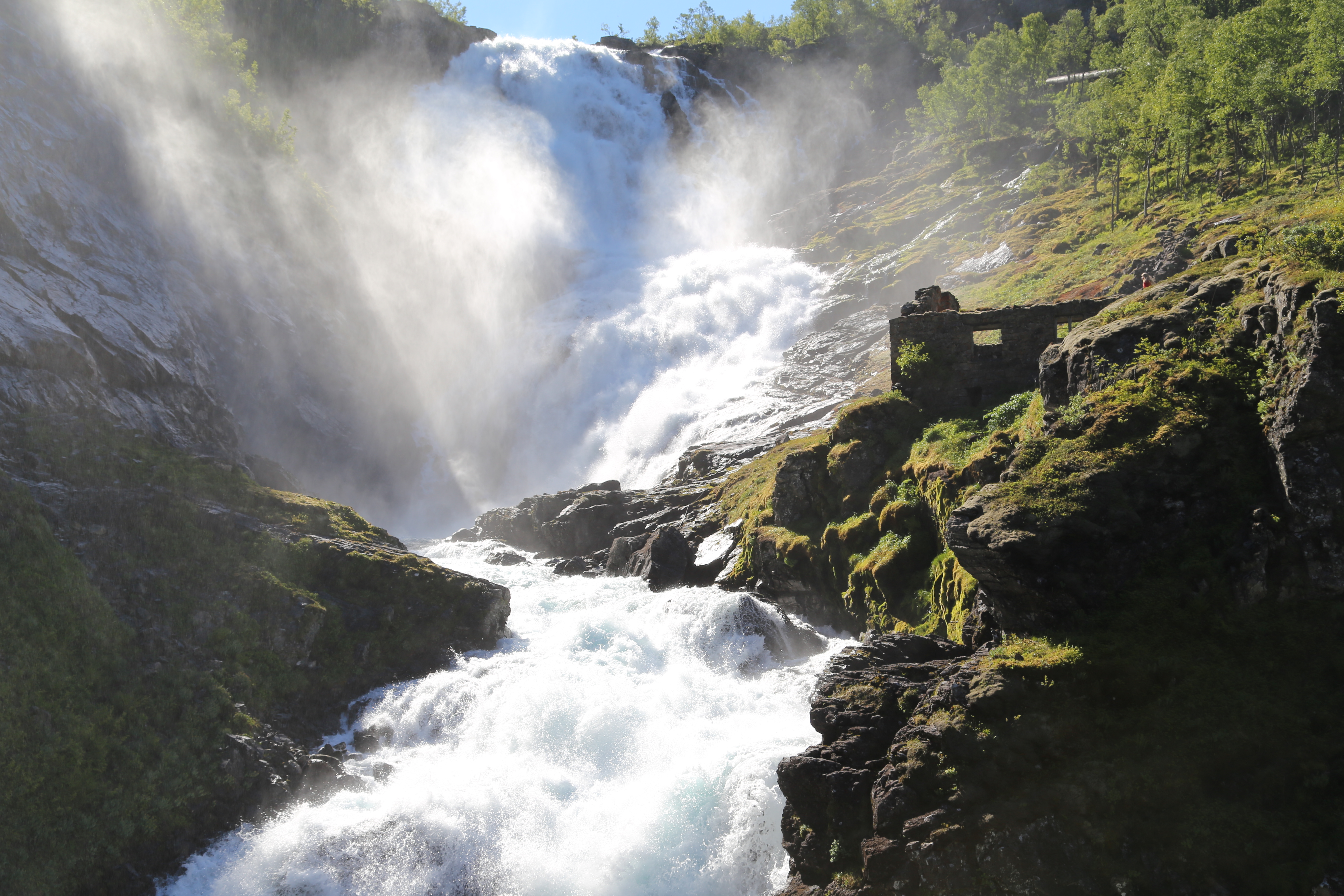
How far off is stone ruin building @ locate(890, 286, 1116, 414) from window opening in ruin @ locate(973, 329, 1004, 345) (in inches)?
4.0

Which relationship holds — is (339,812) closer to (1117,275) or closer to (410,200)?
(1117,275)


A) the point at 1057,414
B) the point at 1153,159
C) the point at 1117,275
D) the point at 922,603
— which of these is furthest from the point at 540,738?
the point at 1153,159

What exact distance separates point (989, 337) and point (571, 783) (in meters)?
25.4

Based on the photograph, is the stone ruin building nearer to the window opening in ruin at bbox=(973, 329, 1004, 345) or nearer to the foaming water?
the window opening in ruin at bbox=(973, 329, 1004, 345)

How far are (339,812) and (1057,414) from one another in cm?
1801

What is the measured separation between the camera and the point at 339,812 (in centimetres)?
1766

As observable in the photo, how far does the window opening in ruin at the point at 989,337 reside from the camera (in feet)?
80.7

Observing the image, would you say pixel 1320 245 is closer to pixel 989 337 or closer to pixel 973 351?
pixel 973 351

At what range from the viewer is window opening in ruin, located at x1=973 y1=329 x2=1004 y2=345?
968 inches

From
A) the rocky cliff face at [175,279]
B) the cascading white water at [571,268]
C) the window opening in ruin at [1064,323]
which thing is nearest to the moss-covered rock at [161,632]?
the rocky cliff face at [175,279]

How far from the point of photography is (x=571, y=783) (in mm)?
18031

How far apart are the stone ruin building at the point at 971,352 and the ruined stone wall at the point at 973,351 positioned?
0.02 meters

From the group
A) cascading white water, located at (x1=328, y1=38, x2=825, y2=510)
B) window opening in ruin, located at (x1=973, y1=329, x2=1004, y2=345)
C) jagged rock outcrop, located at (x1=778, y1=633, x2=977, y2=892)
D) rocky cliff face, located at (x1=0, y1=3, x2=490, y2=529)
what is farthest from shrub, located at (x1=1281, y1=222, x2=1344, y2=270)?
cascading white water, located at (x1=328, y1=38, x2=825, y2=510)

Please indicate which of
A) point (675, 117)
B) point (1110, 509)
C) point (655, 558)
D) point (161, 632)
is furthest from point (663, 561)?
point (675, 117)
